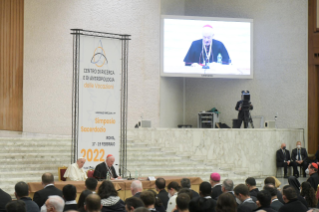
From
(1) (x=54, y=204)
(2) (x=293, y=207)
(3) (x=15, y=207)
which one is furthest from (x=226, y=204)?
(3) (x=15, y=207)

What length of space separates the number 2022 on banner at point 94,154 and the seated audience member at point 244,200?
4415 mm

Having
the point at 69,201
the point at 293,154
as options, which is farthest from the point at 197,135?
the point at 69,201

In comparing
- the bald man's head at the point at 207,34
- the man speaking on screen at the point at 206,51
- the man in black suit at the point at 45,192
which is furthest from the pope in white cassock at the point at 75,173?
the bald man's head at the point at 207,34

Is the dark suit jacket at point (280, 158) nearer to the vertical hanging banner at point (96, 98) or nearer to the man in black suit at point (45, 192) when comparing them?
the vertical hanging banner at point (96, 98)

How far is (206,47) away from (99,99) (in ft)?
27.6

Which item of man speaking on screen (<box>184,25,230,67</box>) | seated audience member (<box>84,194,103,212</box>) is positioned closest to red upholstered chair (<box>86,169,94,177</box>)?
seated audience member (<box>84,194,103,212</box>)

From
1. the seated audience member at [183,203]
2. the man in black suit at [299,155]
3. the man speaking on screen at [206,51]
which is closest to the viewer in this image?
the seated audience member at [183,203]

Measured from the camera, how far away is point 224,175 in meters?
12.2

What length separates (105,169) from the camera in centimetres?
849

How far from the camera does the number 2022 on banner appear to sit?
8812 millimetres

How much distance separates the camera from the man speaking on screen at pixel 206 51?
16.5 m

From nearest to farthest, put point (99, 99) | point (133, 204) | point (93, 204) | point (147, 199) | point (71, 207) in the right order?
point (93, 204), point (133, 204), point (147, 199), point (71, 207), point (99, 99)

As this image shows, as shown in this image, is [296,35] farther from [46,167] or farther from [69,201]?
[69,201]

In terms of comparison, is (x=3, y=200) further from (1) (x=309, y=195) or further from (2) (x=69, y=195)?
(1) (x=309, y=195)
